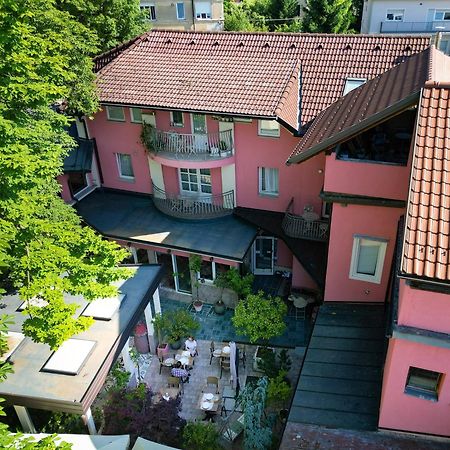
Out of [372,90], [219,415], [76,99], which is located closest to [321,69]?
[372,90]

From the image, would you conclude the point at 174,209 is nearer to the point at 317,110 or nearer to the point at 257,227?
the point at 257,227

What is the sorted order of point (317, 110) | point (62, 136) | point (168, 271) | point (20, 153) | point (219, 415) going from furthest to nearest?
point (168, 271) → point (317, 110) → point (62, 136) → point (219, 415) → point (20, 153)

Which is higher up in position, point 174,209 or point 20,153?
point 20,153

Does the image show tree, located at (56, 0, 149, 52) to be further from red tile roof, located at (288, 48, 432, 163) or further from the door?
red tile roof, located at (288, 48, 432, 163)

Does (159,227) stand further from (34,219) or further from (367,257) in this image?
(367,257)

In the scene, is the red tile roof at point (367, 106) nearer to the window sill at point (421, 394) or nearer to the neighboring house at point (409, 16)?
the window sill at point (421, 394)

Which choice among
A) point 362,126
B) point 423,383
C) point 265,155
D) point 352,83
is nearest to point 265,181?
point 265,155
